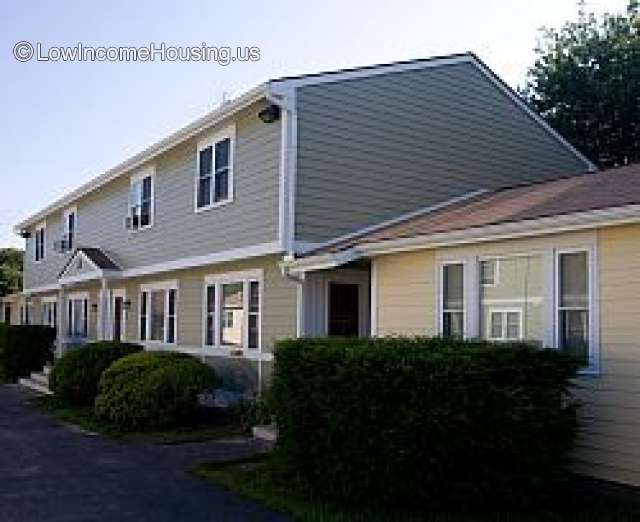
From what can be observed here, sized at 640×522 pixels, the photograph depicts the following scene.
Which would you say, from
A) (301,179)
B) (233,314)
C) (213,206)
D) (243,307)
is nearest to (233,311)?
(233,314)

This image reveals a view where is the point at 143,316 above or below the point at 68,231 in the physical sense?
below

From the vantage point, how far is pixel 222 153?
1767 cm

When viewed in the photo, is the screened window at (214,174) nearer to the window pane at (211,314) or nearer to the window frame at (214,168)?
the window frame at (214,168)

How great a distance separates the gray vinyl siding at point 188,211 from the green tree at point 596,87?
13328mm

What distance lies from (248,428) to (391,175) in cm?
554

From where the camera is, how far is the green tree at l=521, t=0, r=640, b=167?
26.1 metres

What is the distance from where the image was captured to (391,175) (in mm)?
16328

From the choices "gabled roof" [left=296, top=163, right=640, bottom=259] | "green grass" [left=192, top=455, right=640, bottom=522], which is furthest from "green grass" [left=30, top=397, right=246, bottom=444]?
"green grass" [left=192, top=455, right=640, bottom=522]

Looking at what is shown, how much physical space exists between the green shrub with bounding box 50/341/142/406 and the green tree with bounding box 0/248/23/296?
38.3 metres

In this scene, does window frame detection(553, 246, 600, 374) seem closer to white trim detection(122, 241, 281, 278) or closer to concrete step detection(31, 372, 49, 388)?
white trim detection(122, 241, 281, 278)

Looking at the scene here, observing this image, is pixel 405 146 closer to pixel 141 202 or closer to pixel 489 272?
pixel 489 272

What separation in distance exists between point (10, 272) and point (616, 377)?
53.2 meters

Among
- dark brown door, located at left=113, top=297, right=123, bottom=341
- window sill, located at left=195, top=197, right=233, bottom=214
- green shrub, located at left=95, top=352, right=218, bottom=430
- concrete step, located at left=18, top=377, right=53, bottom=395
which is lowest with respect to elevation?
concrete step, located at left=18, top=377, right=53, bottom=395

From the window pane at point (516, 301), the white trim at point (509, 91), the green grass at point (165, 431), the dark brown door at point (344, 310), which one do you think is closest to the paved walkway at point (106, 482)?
the green grass at point (165, 431)
